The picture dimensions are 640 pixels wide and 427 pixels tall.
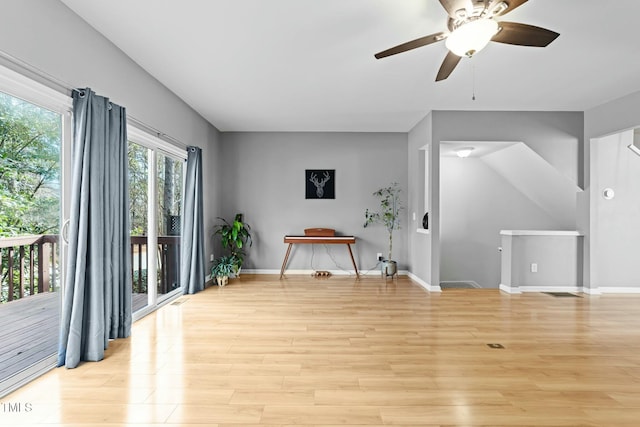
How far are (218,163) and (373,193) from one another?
9.18 ft

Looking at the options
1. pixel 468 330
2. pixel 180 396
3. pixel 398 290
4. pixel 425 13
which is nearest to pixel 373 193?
pixel 398 290

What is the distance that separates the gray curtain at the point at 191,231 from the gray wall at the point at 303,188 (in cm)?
136

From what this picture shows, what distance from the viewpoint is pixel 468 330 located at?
10.7ft

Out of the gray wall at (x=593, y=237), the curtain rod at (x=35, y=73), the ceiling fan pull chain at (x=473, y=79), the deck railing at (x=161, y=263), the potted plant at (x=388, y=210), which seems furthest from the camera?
the potted plant at (x=388, y=210)

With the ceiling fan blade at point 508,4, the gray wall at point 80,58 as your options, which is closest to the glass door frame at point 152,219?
the gray wall at point 80,58

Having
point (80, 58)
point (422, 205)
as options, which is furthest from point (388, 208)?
point (80, 58)

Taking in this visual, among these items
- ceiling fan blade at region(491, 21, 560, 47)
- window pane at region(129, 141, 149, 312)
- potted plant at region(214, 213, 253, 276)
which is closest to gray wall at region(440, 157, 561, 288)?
potted plant at region(214, 213, 253, 276)

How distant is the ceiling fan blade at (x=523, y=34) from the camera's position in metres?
2.13

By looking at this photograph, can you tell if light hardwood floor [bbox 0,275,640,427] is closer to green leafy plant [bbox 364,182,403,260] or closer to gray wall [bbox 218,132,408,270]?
gray wall [bbox 218,132,408,270]

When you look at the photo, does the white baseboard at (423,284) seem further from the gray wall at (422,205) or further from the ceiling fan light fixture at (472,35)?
the ceiling fan light fixture at (472,35)

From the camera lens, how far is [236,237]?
18.9ft

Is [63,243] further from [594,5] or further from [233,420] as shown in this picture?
[594,5]

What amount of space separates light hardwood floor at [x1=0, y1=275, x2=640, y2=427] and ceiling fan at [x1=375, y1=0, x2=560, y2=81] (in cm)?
220

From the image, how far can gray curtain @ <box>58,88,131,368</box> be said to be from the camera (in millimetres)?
2412
